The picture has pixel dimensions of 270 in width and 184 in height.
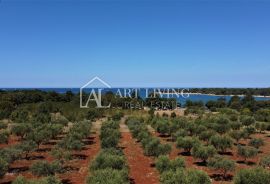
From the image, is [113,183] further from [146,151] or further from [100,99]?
[100,99]

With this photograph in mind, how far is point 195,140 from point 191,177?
20.1 metres

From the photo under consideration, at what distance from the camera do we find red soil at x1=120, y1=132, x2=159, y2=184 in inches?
1177

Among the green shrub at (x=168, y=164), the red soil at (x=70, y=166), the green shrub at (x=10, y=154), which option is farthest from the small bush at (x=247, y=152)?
the green shrub at (x=10, y=154)

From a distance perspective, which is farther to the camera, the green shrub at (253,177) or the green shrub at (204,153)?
the green shrub at (204,153)

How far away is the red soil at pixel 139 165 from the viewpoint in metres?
29.9

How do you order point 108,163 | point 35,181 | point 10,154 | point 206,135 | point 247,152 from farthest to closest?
point 206,135 → point 247,152 → point 10,154 → point 108,163 → point 35,181

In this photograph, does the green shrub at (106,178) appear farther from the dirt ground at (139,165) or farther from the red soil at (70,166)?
the dirt ground at (139,165)

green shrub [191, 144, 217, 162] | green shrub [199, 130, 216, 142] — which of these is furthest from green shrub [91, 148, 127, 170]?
green shrub [199, 130, 216, 142]

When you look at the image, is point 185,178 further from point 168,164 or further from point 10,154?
point 10,154

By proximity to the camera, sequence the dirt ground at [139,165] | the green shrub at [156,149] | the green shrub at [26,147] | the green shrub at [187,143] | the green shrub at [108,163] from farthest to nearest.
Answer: the green shrub at [187,143] < the green shrub at [26,147] < the green shrub at [156,149] < the dirt ground at [139,165] < the green shrub at [108,163]

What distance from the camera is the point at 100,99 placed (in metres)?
121

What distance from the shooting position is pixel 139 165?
35500mm

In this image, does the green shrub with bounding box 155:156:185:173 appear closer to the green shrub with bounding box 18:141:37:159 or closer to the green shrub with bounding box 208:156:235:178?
the green shrub with bounding box 208:156:235:178

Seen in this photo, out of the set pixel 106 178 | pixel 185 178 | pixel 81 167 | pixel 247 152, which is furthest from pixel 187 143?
pixel 106 178
